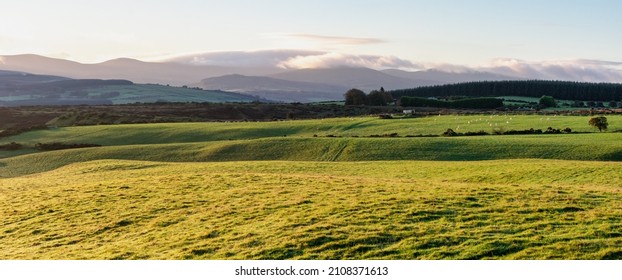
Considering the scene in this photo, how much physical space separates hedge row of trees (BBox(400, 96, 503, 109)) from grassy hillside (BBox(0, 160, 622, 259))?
137 metres

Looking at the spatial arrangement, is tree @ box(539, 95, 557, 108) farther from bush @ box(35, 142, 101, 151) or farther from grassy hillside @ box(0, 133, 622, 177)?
bush @ box(35, 142, 101, 151)

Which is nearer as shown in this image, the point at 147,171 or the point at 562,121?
the point at 147,171

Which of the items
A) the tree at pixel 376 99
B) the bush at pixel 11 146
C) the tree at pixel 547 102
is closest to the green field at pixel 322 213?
the bush at pixel 11 146

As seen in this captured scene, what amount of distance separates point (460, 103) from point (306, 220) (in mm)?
163007

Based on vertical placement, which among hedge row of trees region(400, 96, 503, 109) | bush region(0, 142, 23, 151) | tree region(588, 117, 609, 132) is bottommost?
bush region(0, 142, 23, 151)

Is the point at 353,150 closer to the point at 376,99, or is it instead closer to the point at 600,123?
the point at 600,123

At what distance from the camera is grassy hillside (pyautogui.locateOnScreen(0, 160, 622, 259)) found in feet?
62.4

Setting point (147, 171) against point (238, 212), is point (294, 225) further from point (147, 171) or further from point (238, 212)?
point (147, 171)

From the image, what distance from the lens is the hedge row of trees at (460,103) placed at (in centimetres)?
17138

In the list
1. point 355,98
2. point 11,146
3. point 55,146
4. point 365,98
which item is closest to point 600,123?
point 55,146

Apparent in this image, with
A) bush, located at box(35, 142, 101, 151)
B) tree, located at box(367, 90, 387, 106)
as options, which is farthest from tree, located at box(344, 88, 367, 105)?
bush, located at box(35, 142, 101, 151)
